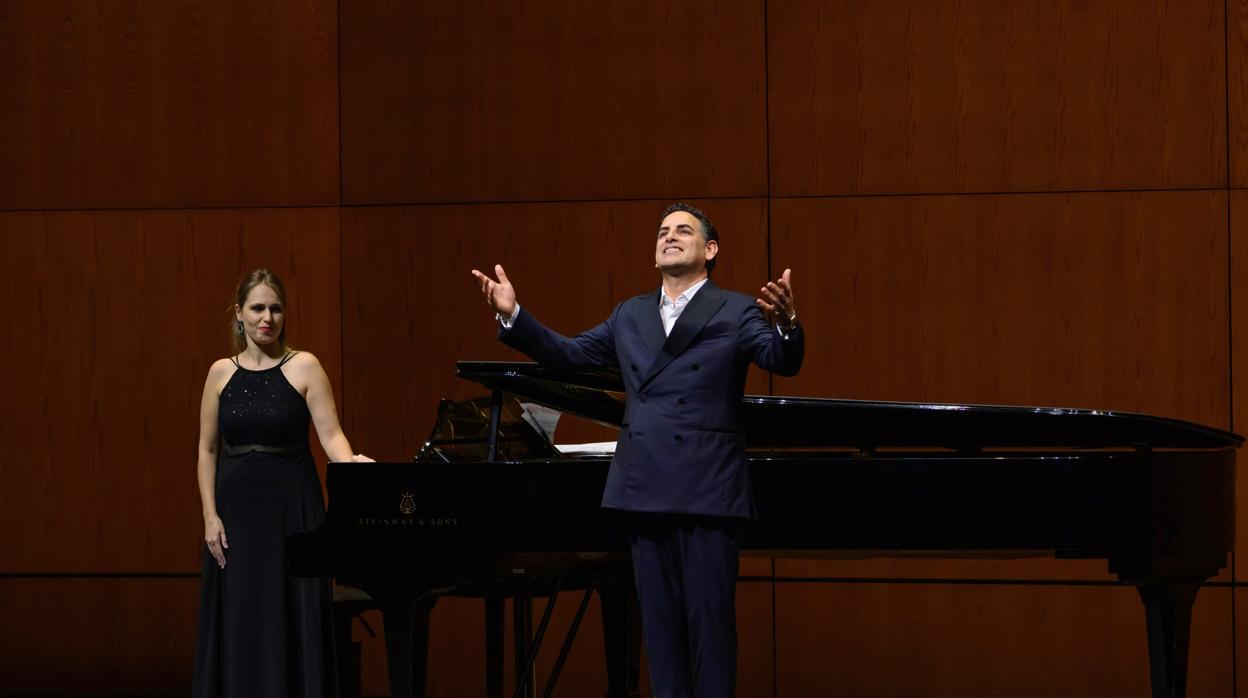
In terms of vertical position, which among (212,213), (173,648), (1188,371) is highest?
(212,213)

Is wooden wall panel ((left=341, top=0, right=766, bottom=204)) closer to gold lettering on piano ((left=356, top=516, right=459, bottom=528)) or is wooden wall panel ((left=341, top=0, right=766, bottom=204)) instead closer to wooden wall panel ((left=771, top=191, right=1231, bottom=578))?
wooden wall panel ((left=771, top=191, right=1231, bottom=578))

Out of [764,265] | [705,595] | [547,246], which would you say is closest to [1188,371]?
[764,265]

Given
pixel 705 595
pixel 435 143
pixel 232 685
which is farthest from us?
pixel 435 143

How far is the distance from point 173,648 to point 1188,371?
12.7 ft

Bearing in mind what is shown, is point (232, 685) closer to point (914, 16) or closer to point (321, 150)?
point (321, 150)

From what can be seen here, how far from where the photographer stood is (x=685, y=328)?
2.69 meters

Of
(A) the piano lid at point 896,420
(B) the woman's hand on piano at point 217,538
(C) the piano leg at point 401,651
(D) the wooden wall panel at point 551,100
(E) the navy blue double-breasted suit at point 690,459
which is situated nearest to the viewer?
(E) the navy blue double-breasted suit at point 690,459

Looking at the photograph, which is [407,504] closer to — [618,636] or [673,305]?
[673,305]

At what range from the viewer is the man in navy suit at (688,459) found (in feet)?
8.58

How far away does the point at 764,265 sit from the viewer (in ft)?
15.5

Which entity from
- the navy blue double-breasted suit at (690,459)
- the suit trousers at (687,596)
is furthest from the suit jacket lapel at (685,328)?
the suit trousers at (687,596)

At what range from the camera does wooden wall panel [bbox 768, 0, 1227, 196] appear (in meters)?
4.57

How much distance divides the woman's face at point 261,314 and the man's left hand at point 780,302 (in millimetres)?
1452

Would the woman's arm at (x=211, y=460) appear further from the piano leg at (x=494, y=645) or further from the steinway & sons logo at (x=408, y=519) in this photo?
the piano leg at (x=494, y=645)
